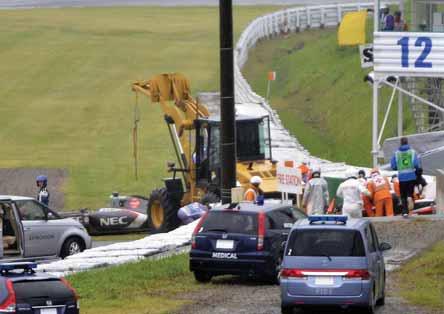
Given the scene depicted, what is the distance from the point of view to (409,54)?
38.1m

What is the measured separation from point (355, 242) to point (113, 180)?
2690 cm

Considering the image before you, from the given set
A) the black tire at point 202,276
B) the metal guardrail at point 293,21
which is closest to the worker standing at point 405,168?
the black tire at point 202,276

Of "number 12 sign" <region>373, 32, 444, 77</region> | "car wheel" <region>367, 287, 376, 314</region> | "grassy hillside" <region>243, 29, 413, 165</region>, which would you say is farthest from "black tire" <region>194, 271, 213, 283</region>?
"grassy hillside" <region>243, 29, 413, 165</region>

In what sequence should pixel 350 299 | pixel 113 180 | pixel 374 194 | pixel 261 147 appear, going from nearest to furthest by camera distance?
pixel 350 299
pixel 374 194
pixel 261 147
pixel 113 180

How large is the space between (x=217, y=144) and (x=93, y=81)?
3139 cm

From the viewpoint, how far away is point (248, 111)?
42.6 m

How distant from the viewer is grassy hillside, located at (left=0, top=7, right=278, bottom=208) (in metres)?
49.8

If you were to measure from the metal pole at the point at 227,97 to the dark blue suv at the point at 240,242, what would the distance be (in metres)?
3.41

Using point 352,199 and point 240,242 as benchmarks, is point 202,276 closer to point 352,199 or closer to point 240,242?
point 240,242

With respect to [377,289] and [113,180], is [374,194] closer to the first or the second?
[377,289]

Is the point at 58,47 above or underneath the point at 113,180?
above

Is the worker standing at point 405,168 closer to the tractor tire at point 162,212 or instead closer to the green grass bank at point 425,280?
the green grass bank at point 425,280

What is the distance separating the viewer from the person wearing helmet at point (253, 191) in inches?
1184

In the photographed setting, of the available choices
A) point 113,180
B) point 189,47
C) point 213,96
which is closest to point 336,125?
point 213,96
